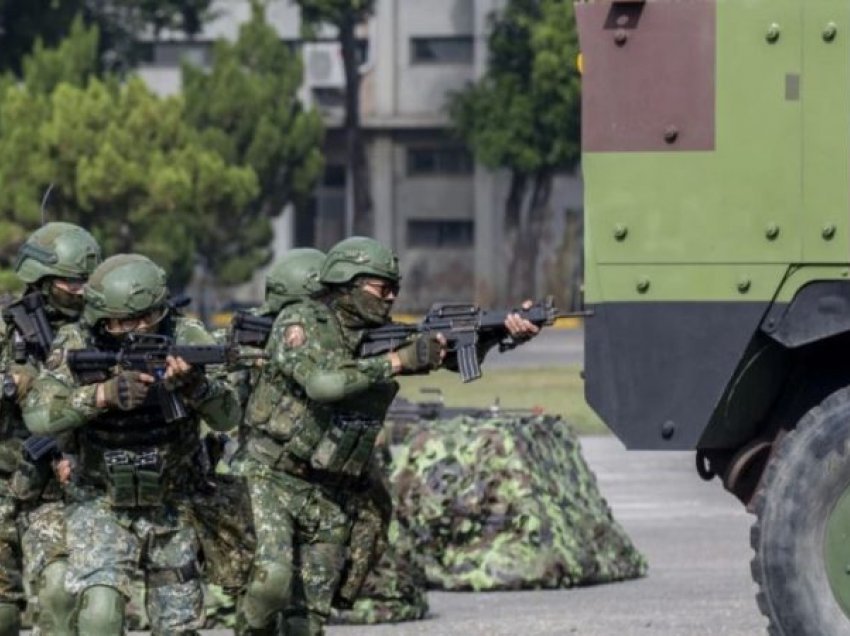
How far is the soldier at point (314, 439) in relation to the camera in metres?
10.4

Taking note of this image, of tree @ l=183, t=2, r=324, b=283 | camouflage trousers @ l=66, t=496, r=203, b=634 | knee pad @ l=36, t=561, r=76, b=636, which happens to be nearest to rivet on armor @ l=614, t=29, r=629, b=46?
camouflage trousers @ l=66, t=496, r=203, b=634

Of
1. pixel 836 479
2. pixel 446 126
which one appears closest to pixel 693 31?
pixel 836 479

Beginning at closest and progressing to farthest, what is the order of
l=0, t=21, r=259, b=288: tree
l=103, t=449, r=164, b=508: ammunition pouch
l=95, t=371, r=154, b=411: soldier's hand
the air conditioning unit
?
l=95, t=371, r=154, b=411: soldier's hand
l=103, t=449, r=164, b=508: ammunition pouch
l=0, t=21, r=259, b=288: tree
the air conditioning unit

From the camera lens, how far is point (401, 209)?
225ft

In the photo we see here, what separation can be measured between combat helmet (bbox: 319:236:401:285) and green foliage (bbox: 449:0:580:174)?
153 feet

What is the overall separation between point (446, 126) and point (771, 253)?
56925mm

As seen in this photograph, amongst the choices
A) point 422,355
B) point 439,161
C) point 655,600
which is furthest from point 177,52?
point 422,355

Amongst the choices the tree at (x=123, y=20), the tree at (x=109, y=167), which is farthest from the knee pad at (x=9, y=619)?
the tree at (x=123, y=20)

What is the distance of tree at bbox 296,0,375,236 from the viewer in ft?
197

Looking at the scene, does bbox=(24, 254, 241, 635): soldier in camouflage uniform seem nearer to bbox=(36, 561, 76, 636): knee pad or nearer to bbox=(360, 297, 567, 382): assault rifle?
bbox=(36, 561, 76, 636): knee pad

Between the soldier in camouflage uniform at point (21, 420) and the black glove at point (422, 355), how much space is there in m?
1.38

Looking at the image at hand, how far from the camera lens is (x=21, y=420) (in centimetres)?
1088

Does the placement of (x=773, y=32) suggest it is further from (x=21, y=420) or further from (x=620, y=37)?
(x=21, y=420)

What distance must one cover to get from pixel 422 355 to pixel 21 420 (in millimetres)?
1726
